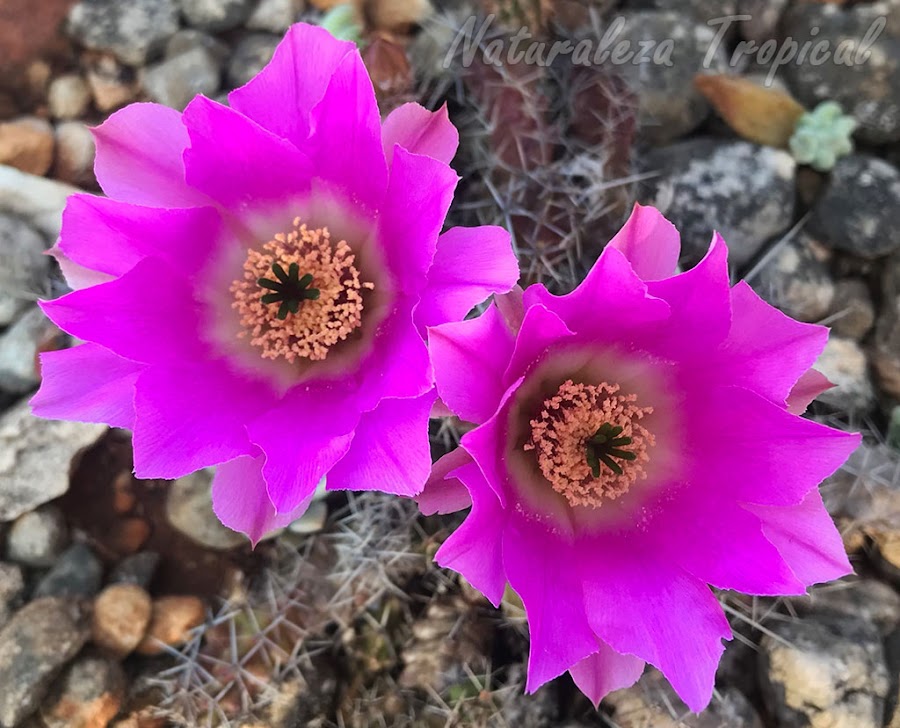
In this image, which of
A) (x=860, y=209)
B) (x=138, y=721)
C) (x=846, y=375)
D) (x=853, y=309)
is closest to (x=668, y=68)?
(x=860, y=209)

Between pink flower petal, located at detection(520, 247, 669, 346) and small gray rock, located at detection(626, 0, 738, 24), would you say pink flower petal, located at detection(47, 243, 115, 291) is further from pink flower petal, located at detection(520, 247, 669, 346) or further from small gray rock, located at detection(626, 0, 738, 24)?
small gray rock, located at detection(626, 0, 738, 24)

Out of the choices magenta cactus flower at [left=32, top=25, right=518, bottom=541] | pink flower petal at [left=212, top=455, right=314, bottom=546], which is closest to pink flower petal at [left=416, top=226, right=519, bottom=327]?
magenta cactus flower at [left=32, top=25, right=518, bottom=541]

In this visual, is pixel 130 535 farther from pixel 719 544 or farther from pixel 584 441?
pixel 719 544

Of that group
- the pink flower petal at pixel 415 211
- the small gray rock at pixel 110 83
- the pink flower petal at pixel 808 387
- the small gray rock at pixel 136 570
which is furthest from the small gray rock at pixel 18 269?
the pink flower petal at pixel 808 387

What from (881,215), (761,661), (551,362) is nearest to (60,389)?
(551,362)

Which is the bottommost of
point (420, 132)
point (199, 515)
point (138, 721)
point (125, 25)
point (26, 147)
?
point (138, 721)
